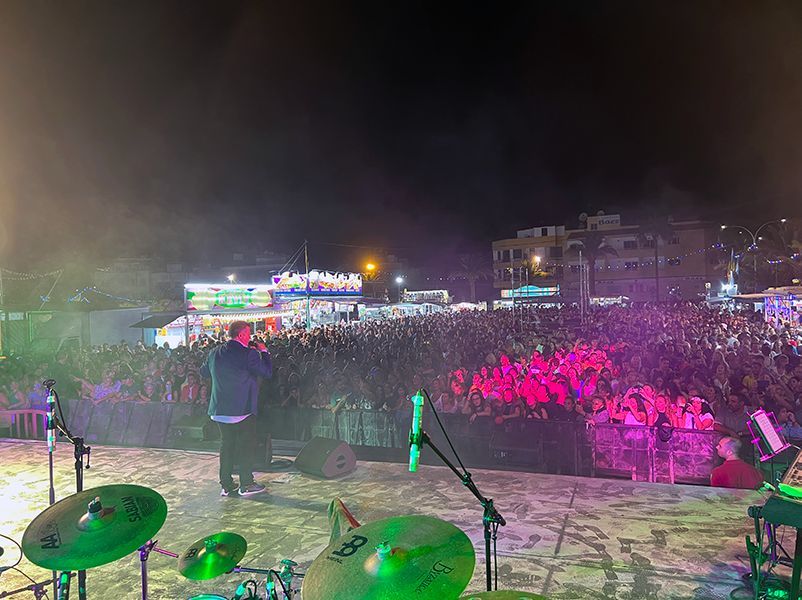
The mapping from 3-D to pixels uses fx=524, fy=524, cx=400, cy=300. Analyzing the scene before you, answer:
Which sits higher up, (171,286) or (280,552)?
(171,286)

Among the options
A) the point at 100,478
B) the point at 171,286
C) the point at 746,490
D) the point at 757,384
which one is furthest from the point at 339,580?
the point at 171,286

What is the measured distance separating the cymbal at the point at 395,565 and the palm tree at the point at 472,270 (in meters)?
65.9

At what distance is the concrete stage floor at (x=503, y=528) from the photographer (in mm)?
3959

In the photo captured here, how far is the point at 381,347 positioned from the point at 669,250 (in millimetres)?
47530

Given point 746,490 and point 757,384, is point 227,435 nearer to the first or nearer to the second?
point 746,490

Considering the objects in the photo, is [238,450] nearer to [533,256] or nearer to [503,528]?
[503,528]

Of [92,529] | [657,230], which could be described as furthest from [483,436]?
[657,230]

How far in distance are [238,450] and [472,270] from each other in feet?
209

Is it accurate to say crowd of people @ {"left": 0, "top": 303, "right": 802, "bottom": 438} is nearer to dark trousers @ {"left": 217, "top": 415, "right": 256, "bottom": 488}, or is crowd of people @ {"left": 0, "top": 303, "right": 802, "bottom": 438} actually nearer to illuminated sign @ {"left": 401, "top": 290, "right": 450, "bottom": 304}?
dark trousers @ {"left": 217, "top": 415, "right": 256, "bottom": 488}

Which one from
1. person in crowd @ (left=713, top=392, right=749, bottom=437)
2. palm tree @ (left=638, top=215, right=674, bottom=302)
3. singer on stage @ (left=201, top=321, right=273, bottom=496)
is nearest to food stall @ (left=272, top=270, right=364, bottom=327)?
singer on stage @ (left=201, top=321, right=273, bottom=496)

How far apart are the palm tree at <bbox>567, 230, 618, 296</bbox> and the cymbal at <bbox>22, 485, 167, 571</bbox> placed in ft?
171

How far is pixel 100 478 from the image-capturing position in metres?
6.79

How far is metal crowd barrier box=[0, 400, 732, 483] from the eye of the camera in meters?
6.40

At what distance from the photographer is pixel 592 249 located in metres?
52.5
